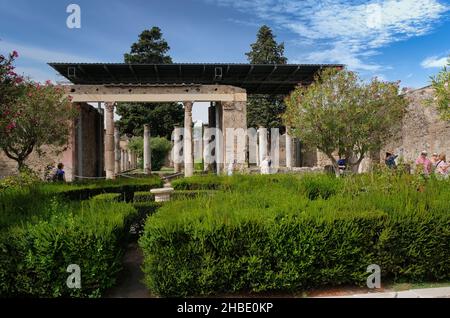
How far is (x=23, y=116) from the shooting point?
470 inches

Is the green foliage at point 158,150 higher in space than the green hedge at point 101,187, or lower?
higher

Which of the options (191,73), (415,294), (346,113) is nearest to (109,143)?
(191,73)

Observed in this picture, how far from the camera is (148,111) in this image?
37406mm

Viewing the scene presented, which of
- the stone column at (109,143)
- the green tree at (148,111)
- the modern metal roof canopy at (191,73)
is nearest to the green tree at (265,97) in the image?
the green tree at (148,111)

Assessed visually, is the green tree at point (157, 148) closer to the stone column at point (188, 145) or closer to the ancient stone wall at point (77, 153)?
the ancient stone wall at point (77, 153)

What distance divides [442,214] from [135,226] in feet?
17.2

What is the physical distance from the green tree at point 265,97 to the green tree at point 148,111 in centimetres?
790

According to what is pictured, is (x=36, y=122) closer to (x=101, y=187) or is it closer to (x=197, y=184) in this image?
(x=101, y=187)

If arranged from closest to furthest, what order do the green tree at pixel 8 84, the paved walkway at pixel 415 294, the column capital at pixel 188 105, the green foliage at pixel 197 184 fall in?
the paved walkway at pixel 415 294
the green tree at pixel 8 84
the green foliage at pixel 197 184
the column capital at pixel 188 105

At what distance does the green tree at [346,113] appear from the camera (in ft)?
38.5

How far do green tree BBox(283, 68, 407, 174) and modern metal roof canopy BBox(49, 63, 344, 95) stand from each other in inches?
353
